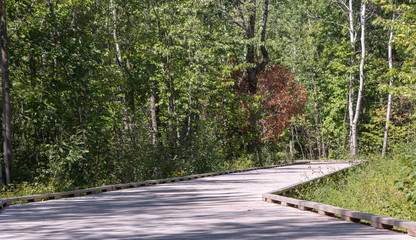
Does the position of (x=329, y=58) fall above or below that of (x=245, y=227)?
above

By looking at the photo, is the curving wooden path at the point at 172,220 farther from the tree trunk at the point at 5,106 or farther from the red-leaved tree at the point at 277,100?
the red-leaved tree at the point at 277,100

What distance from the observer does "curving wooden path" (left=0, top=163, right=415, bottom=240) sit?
703cm

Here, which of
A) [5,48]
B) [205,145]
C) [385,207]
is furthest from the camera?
[205,145]

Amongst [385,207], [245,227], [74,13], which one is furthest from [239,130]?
[245,227]

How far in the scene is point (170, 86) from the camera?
27281 mm

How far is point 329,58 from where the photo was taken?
4597cm

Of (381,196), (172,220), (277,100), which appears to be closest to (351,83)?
(277,100)

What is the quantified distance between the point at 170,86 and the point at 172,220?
62.4ft

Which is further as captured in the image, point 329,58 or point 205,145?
point 329,58

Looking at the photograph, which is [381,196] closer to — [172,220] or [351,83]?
[172,220]

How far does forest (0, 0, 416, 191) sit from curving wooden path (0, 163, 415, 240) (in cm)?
378

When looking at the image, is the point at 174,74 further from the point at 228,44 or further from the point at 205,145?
the point at 205,145

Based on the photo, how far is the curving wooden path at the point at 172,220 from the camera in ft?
23.1

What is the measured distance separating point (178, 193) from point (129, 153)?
4.42 m
